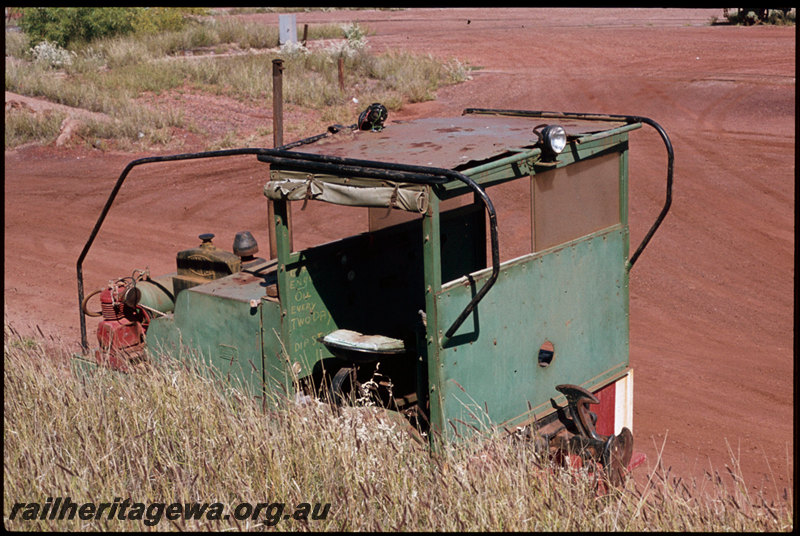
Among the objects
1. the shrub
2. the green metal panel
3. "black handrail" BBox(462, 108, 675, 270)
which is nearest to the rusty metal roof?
"black handrail" BBox(462, 108, 675, 270)

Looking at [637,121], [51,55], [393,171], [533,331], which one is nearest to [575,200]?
[637,121]

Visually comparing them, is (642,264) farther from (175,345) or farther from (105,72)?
(105,72)

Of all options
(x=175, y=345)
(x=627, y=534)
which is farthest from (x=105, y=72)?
(x=627, y=534)

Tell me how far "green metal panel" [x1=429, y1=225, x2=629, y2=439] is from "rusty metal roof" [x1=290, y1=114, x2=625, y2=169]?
709mm

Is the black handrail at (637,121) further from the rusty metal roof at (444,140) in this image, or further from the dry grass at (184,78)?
the dry grass at (184,78)

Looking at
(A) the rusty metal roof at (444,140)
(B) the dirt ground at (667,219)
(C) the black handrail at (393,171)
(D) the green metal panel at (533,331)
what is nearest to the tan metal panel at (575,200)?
(D) the green metal panel at (533,331)

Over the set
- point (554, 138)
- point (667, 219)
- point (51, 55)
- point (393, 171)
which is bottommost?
point (667, 219)

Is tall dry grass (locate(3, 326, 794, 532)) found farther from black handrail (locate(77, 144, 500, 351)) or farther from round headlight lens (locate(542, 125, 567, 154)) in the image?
round headlight lens (locate(542, 125, 567, 154))

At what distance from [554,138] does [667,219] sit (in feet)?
25.9

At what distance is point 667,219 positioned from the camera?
13.3m

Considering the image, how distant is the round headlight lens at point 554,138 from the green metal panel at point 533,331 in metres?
0.70

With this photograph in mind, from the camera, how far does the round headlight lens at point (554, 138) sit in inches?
231

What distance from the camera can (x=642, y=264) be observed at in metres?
12.0

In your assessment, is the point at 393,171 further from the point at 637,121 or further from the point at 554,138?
the point at 637,121
